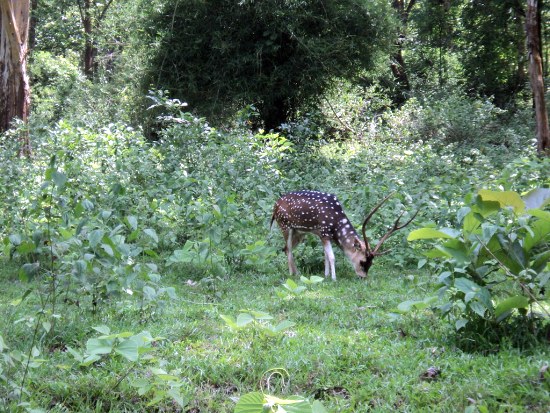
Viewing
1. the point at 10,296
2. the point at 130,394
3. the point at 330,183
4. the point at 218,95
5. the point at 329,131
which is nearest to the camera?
the point at 130,394

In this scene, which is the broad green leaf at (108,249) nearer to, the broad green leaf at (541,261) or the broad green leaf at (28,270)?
the broad green leaf at (28,270)

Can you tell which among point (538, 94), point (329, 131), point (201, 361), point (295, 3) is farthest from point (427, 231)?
point (329, 131)

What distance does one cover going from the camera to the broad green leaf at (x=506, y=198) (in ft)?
15.4

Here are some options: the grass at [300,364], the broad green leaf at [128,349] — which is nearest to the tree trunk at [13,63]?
the grass at [300,364]

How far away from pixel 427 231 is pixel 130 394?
97.4 inches

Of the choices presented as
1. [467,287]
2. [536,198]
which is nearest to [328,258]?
[536,198]

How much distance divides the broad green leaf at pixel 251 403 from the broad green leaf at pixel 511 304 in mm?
2368

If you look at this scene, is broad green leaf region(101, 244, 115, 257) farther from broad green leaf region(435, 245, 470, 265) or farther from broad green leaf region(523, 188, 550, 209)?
broad green leaf region(523, 188, 550, 209)

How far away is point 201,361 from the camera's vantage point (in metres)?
4.93

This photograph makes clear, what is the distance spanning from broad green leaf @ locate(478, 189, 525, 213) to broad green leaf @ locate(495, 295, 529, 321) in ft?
2.13

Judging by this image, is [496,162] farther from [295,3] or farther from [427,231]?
[427,231]

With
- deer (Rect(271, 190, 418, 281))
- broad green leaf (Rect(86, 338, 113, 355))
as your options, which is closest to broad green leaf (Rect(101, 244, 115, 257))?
broad green leaf (Rect(86, 338, 113, 355))

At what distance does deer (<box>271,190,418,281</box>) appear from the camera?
338 inches

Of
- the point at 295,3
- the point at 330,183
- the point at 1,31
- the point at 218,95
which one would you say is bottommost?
the point at 330,183
